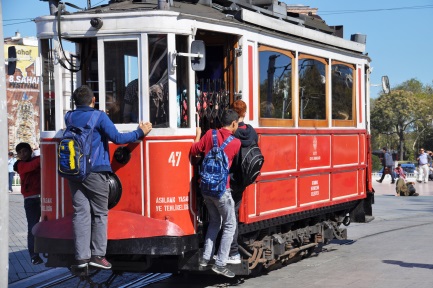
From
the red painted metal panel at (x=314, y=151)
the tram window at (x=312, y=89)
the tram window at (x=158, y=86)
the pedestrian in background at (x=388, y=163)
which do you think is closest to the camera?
the tram window at (x=158, y=86)

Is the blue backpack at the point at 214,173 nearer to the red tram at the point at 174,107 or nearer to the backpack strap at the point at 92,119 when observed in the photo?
the red tram at the point at 174,107

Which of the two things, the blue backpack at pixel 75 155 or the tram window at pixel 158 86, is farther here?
the tram window at pixel 158 86

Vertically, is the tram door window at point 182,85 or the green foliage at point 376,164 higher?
the tram door window at point 182,85

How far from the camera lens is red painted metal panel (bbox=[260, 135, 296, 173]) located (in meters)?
10.9

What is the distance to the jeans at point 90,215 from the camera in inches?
344

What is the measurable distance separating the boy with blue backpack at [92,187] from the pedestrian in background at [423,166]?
30.2 meters

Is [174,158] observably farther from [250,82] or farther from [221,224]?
[250,82]

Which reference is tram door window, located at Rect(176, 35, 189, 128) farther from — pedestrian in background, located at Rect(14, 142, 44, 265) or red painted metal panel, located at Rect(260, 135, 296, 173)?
pedestrian in background, located at Rect(14, 142, 44, 265)

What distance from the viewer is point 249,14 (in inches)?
413

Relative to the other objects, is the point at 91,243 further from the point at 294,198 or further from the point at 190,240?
the point at 294,198

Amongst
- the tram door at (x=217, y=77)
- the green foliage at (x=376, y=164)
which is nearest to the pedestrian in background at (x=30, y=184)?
the tram door at (x=217, y=77)

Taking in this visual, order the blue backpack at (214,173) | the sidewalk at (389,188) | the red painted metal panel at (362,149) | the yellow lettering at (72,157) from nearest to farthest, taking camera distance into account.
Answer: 1. the yellow lettering at (72,157)
2. the blue backpack at (214,173)
3. the red painted metal panel at (362,149)
4. the sidewalk at (389,188)

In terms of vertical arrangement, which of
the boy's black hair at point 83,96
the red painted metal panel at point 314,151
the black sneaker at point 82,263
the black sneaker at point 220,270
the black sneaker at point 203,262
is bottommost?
the black sneaker at point 220,270

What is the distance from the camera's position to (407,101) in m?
80.6
